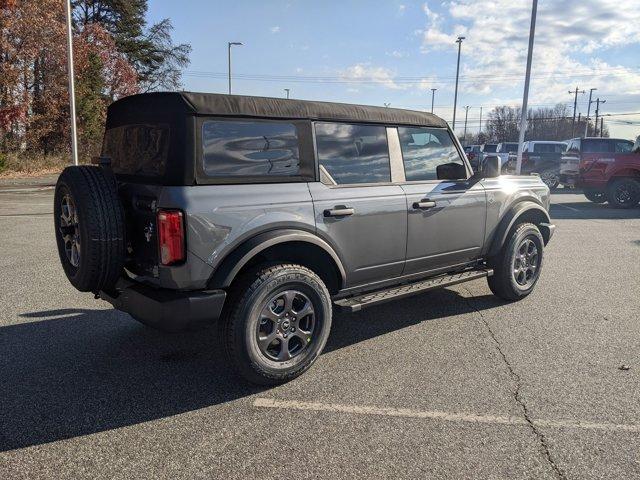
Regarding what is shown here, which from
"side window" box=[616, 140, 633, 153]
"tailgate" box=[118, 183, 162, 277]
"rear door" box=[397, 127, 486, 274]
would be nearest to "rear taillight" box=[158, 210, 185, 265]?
"tailgate" box=[118, 183, 162, 277]

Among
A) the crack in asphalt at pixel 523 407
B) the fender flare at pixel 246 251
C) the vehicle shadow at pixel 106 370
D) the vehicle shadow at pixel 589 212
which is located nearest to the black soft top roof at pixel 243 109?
the fender flare at pixel 246 251

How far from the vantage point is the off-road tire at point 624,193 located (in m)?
14.5

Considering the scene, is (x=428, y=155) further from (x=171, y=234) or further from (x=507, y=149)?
(x=507, y=149)

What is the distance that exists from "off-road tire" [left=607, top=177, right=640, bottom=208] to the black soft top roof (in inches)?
502

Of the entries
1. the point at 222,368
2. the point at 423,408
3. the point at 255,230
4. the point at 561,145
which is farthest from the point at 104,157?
the point at 561,145

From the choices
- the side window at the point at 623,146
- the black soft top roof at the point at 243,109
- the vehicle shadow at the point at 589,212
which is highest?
the side window at the point at 623,146

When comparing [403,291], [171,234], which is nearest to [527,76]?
[403,291]

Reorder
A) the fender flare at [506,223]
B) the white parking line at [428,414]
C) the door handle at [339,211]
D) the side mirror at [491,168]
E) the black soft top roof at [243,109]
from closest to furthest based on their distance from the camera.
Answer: the white parking line at [428,414], the black soft top roof at [243,109], the door handle at [339,211], the side mirror at [491,168], the fender flare at [506,223]

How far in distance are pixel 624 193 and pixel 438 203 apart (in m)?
12.8

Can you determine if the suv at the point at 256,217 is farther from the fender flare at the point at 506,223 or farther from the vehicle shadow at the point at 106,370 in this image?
the fender flare at the point at 506,223

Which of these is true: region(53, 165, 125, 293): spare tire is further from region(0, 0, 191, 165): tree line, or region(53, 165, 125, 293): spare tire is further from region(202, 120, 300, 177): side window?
region(0, 0, 191, 165): tree line

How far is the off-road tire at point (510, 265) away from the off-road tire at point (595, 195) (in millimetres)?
11636

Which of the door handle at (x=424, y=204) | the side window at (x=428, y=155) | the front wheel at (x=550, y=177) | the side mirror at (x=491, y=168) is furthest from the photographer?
the front wheel at (x=550, y=177)

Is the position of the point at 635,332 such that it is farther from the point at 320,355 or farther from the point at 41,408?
the point at 41,408
